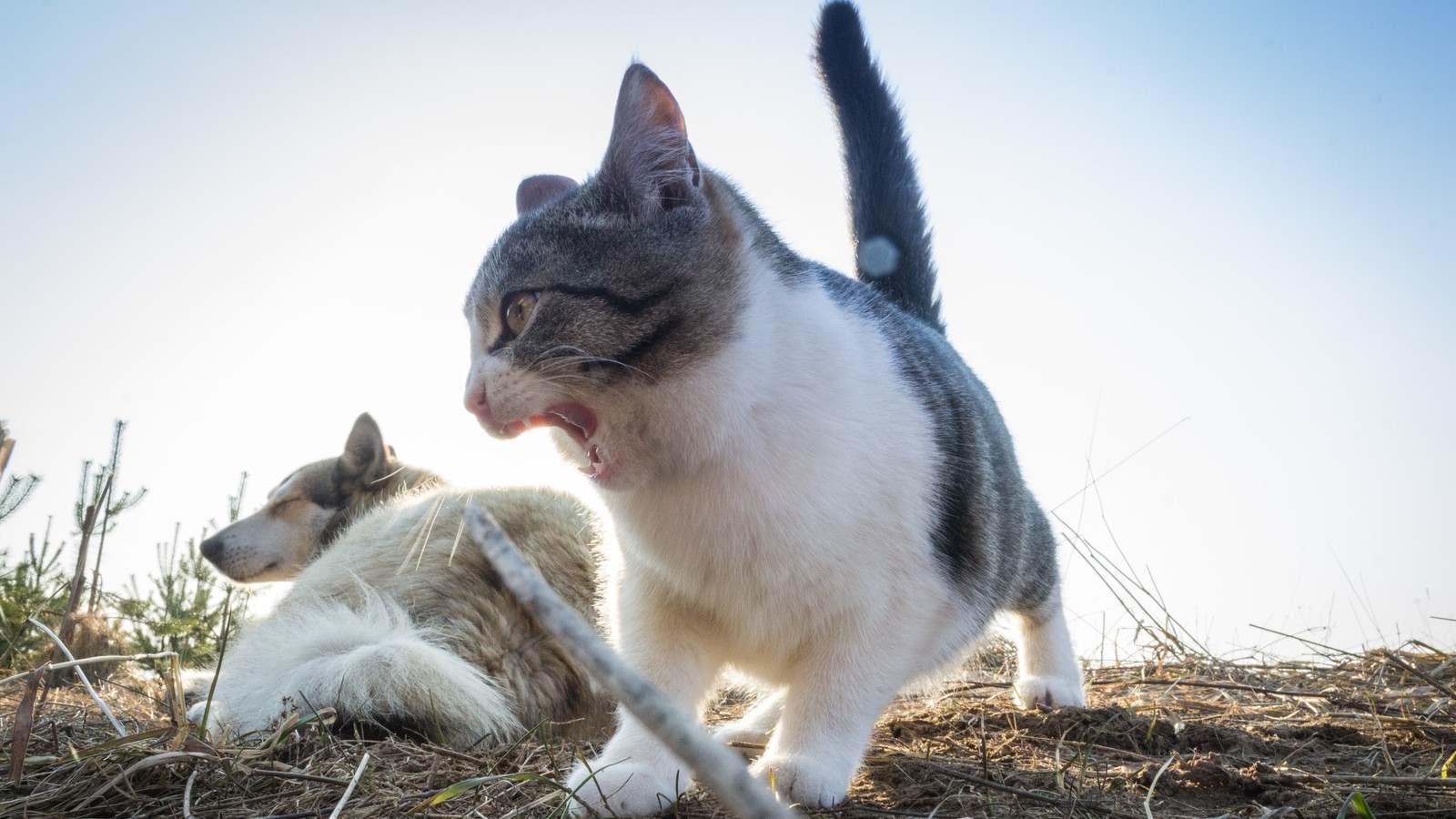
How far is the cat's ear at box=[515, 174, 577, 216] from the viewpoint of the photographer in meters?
2.75

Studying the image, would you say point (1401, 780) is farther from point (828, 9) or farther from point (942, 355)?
point (828, 9)

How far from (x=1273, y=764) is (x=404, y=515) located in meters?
3.05

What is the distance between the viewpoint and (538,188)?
2.77 meters

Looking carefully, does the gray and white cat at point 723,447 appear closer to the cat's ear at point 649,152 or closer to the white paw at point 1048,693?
the cat's ear at point 649,152

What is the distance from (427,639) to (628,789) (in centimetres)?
144

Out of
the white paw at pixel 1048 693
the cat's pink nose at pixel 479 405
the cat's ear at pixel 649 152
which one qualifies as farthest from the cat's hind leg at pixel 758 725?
the cat's ear at pixel 649 152

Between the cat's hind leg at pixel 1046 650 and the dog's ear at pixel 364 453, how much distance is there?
12.0ft

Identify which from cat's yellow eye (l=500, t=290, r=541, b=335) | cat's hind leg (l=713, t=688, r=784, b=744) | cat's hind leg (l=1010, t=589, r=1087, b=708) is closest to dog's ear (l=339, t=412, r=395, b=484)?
cat's hind leg (l=713, t=688, r=784, b=744)

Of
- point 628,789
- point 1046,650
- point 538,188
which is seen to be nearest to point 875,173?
point 538,188

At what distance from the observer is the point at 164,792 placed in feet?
5.49

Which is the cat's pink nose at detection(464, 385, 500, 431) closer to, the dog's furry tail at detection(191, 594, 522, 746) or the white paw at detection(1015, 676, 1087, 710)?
the dog's furry tail at detection(191, 594, 522, 746)

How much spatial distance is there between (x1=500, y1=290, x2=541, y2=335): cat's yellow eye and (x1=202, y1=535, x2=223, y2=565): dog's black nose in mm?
3947

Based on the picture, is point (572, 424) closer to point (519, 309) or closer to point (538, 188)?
point (519, 309)

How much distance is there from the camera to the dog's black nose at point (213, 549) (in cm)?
510
